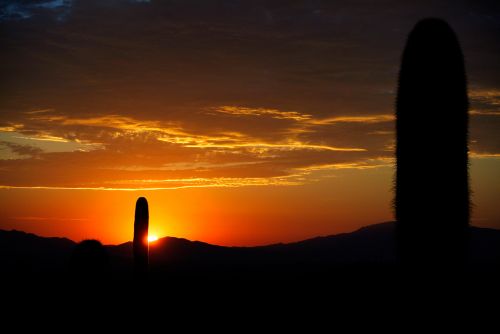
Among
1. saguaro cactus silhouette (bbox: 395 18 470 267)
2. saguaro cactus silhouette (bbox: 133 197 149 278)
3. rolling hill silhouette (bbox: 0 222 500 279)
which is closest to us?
saguaro cactus silhouette (bbox: 395 18 470 267)

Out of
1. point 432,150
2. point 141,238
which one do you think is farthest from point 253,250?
point 432,150

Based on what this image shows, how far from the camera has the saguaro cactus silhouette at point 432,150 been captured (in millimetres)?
10398

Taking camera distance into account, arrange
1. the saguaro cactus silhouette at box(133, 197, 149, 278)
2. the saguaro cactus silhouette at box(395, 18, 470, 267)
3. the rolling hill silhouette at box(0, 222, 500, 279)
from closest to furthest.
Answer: the saguaro cactus silhouette at box(395, 18, 470, 267), the saguaro cactus silhouette at box(133, 197, 149, 278), the rolling hill silhouette at box(0, 222, 500, 279)

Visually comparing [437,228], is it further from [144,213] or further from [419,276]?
[144,213]

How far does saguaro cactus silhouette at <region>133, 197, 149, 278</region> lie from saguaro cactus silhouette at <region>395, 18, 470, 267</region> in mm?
10804

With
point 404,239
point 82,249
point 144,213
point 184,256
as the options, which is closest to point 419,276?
point 404,239

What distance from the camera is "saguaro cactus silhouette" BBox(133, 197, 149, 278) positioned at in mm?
19547

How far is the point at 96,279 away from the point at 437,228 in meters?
10.1

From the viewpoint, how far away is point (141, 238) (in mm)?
20078

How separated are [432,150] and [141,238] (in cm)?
1203

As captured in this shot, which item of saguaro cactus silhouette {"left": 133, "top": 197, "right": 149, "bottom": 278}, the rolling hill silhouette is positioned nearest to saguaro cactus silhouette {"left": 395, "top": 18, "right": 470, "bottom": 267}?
saguaro cactus silhouette {"left": 133, "top": 197, "right": 149, "bottom": 278}

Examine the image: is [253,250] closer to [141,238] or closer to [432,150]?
[141,238]

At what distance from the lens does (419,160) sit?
1073cm

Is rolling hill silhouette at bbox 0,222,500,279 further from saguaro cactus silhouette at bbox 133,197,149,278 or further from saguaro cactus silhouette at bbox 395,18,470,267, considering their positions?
saguaro cactus silhouette at bbox 395,18,470,267
